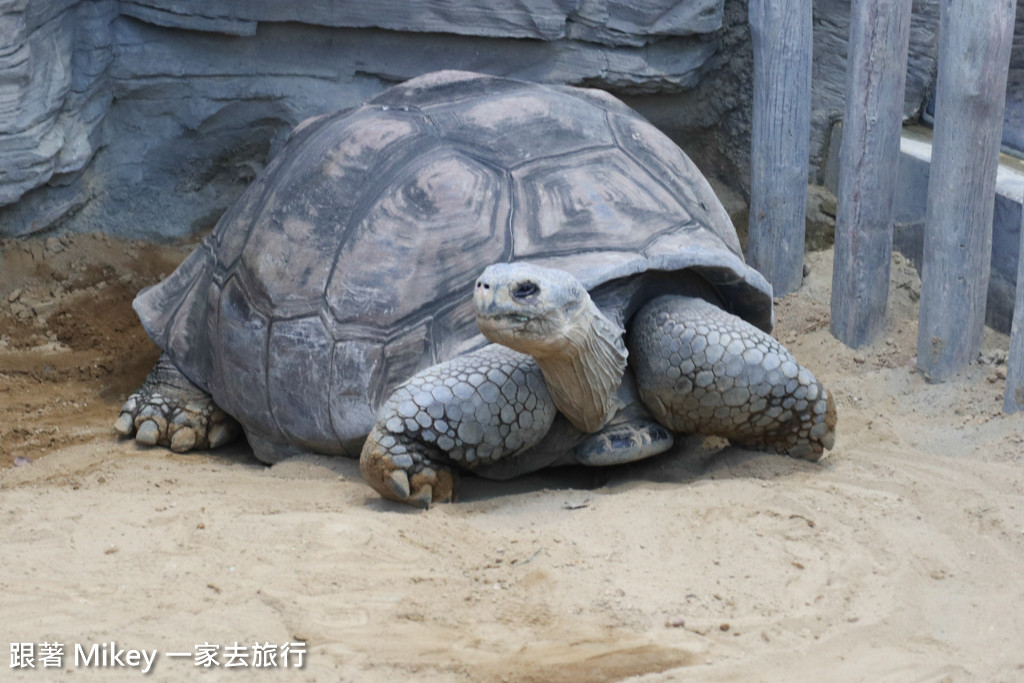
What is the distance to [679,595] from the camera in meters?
2.55

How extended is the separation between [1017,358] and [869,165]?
113cm

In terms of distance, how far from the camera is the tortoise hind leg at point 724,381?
3277 mm

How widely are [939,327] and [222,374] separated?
2.58m

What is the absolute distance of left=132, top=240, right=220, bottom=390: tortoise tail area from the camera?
424cm

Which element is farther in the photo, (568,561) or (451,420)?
(451,420)

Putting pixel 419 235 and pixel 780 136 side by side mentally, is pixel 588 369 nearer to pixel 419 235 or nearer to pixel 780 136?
pixel 419 235

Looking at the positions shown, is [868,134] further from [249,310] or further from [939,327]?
[249,310]

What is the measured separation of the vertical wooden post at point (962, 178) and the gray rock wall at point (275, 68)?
1.72 meters

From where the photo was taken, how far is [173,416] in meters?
4.21

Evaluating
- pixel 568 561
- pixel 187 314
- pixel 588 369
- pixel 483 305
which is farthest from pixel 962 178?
pixel 187 314

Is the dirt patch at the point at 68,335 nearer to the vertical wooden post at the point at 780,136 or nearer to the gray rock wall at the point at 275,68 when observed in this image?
the gray rock wall at the point at 275,68

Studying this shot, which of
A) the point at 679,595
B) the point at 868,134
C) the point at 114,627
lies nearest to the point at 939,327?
the point at 868,134

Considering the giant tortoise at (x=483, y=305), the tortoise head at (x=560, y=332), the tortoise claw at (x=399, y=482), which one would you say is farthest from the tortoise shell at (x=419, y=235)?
the tortoise claw at (x=399, y=482)

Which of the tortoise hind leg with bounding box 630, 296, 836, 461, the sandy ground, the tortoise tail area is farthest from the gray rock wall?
the tortoise hind leg with bounding box 630, 296, 836, 461
